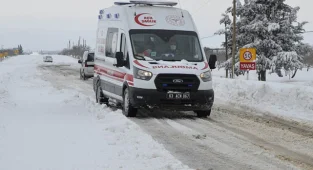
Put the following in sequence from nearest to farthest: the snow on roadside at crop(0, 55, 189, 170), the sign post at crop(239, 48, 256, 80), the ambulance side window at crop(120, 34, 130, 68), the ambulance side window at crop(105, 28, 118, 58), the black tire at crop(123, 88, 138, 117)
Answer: the snow on roadside at crop(0, 55, 189, 170) < the black tire at crop(123, 88, 138, 117) < the ambulance side window at crop(120, 34, 130, 68) < the ambulance side window at crop(105, 28, 118, 58) < the sign post at crop(239, 48, 256, 80)

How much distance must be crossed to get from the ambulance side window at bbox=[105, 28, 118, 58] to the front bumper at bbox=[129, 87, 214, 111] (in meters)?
1.92

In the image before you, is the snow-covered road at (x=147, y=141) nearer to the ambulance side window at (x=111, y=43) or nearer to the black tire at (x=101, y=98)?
the ambulance side window at (x=111, y=43)

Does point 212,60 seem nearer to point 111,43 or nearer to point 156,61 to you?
point 156,61

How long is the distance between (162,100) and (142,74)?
77 cm

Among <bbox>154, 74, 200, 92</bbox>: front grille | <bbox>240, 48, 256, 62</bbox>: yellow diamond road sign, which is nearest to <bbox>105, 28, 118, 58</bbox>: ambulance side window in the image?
<bbox>154, 74, 200, 92</bbox>: front grille

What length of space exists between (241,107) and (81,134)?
6.63m

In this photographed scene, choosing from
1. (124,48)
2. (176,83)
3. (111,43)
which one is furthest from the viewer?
(111,43)

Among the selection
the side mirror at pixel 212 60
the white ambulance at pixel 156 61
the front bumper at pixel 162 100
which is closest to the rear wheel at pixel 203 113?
the white ambulance at pixel 156 61

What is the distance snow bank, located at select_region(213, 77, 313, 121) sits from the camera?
12.8 metres

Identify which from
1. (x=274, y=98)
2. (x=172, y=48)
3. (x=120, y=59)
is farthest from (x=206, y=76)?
(x=274, y=98)

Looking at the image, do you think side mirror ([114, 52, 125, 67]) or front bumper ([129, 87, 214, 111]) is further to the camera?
side mirror ([114, 52, 125, 67])

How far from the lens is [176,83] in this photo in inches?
422

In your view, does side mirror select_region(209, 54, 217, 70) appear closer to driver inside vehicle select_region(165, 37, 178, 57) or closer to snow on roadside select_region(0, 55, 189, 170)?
driver inside vehicle select_region(165, 37, 178, 57)

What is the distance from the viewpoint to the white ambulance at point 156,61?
423 inches
